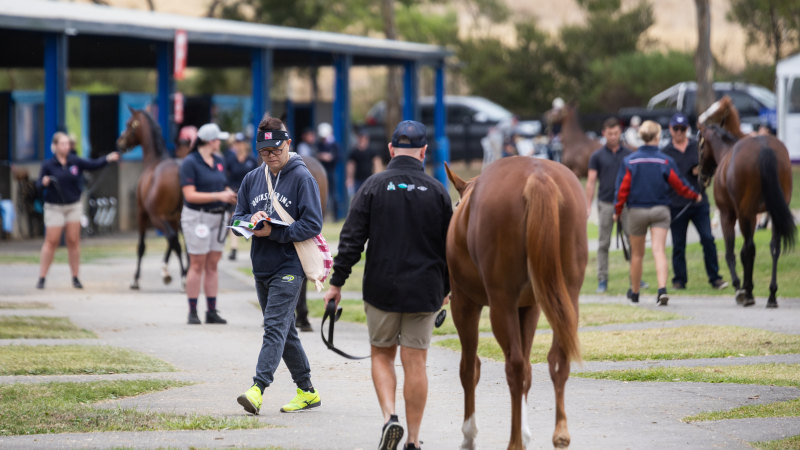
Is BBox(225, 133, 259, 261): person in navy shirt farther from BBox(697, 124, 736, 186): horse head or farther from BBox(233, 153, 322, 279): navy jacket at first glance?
BBox(233, 153, 322, 279): navy jacket

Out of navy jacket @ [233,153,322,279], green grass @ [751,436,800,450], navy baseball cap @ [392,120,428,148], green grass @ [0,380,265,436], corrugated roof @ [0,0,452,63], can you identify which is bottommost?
green grass @ [0,380,265,436]

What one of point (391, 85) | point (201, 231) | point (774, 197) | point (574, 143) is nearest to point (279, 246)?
point (201, 231)

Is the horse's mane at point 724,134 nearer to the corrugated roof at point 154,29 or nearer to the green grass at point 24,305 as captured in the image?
the green grass at point 24,305

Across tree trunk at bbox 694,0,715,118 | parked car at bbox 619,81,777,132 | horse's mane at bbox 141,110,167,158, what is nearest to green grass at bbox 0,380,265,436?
horse's mane at bbox 141,110,167,158

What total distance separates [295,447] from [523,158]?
2.17 meters

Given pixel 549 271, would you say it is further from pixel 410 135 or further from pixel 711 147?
pixel 711 147

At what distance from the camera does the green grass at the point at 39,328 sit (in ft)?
38.5

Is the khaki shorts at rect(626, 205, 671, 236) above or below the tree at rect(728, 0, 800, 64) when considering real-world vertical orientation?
below

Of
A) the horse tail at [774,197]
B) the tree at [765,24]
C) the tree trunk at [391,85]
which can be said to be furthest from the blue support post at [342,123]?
the tree at [765,24]

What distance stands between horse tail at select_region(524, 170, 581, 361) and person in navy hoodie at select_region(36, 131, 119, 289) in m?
10.0

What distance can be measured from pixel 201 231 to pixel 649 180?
5.01 metres

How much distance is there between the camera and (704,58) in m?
36.3

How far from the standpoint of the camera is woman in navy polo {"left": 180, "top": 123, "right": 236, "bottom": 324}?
12.2 metres

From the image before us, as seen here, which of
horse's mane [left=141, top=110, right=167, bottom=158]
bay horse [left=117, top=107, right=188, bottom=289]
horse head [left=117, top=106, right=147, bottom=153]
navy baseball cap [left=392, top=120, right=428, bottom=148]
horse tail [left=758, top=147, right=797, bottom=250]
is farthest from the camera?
horse head [left=117, top=106, right=147, bottom=153]
